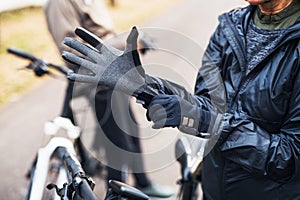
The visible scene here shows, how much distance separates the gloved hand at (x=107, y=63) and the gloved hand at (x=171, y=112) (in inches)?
4.0

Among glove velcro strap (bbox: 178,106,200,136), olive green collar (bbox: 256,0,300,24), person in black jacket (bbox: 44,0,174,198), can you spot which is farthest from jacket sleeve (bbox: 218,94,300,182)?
person in black jacket (bbox: 44,0,174,198)

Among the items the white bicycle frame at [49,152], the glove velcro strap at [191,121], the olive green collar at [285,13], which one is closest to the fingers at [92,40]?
the glove velcro strap at [191,121]

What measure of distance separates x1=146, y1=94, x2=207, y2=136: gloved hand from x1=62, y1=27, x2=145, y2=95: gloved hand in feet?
0.33

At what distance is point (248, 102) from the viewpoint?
6.24 feet

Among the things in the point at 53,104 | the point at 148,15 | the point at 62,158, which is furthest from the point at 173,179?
the point at 148,15

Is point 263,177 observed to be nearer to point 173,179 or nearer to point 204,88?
point 204,88

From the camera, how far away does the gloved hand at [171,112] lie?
1749mm

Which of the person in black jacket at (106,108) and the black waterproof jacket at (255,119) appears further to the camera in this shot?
the person in black jacket at (106,108)

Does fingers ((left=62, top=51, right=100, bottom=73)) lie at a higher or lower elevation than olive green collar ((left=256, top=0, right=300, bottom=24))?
higher

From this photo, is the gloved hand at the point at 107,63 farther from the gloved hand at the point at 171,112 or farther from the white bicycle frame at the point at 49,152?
the white bicycle frame at the point at 49,152

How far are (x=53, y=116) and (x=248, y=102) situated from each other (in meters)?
3.99

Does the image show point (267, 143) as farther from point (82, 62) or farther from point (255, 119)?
point (82, 62)

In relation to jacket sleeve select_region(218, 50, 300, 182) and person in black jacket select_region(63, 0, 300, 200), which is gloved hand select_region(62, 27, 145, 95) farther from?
jacket sleeve select_region(218, 50, 300, 182)

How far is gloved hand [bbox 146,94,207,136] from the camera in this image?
5.74ft
